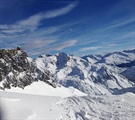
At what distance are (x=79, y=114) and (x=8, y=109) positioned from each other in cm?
757

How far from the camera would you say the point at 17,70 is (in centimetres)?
7212

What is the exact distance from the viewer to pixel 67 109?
99.2 ft

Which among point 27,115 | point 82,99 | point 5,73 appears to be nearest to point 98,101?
point 82,99

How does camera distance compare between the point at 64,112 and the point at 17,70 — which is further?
the point at 17,70

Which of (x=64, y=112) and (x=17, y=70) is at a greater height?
(x=17, y=70)

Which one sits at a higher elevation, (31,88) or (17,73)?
(17,73)

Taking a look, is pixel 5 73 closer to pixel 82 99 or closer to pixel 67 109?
pixel 82 99

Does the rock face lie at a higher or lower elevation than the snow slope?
higher

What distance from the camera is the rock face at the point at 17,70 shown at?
63375 mm

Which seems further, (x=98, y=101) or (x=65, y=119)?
(x=98, y=101)

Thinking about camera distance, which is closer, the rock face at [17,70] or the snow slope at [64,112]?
the snow slope at [64,112]

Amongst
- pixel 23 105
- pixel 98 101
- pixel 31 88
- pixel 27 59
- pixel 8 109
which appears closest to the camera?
pixel 8 109

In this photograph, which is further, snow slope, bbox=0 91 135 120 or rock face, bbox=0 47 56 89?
rock face, bbox=0 47 56 89

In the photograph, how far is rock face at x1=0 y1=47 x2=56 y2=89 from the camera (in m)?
63.4
